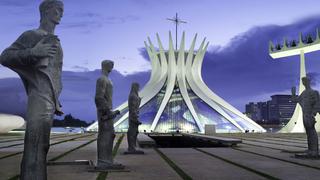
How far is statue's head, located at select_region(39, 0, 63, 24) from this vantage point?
4340 millimetres

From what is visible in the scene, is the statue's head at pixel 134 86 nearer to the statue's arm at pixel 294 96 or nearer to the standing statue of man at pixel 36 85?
the statue's arm at pixel 294 96

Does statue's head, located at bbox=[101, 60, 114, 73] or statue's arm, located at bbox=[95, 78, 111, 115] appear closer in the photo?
statue's arm, located at bbox=[95, 78, 111, 115]

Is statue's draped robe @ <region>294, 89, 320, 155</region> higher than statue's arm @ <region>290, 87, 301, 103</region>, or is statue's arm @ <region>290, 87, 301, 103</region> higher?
statue's arm @ <region>290, 87, 301, 103</region>

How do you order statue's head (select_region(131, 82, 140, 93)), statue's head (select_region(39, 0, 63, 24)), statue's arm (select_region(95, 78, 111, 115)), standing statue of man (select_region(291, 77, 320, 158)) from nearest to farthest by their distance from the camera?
statue's head (select_region(39, 0, 63, 24)), statue's arm (select_region(95, 78, 111, 115)), standing statue of man (select_region(291, 77, 320, 158)), statue's head (select_region(131, 82, 140, 93))

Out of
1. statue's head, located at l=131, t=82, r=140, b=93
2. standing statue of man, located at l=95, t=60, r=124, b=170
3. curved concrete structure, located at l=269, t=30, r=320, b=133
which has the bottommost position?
standing statue of man, located at l=95, t=60, r=124, b=170

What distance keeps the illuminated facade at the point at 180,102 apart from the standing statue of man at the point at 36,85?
156 ft

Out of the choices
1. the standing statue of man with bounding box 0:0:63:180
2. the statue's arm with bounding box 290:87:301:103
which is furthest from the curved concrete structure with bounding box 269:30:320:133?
the standing statue of man with bounding box 0:0:63:180

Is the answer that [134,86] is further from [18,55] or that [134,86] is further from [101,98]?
[18,55]

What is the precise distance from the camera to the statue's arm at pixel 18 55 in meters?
4.00

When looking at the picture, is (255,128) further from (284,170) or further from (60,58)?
(60,58)

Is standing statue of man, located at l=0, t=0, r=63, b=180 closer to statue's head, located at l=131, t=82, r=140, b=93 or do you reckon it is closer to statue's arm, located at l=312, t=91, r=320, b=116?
statue's head, located at l=131, t=82, r=140, b=93

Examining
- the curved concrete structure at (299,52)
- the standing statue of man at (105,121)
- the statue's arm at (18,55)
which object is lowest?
the standing statue of man at (105,121)

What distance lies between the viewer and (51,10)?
4.34 m

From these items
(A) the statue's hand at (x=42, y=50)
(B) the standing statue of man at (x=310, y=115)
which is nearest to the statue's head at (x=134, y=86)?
(B) the standing statue of man at (x=310, y=115)
